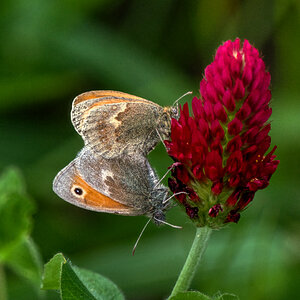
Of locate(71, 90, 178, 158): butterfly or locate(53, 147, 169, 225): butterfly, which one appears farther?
locate(71, 90, 178, 158): butterfly

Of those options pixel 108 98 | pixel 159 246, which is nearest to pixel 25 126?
pixel 159 246

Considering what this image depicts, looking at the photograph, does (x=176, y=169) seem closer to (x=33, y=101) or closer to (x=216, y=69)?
(x=216, y=69)

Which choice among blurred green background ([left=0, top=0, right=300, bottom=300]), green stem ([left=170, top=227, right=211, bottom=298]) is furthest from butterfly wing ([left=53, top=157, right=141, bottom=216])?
blurred green background ([left=0, top=0, right=300, bottom=300])

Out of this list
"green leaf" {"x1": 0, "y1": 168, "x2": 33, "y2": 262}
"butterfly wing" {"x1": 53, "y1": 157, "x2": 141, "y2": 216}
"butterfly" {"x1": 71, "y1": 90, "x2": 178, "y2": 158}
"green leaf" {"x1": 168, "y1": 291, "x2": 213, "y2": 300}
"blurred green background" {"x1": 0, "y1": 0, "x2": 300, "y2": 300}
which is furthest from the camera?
"blurred green background" {"x1": 0, "y1": 0, "x2": 300, "y2": 300}

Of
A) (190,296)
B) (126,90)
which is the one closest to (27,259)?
(190,296)

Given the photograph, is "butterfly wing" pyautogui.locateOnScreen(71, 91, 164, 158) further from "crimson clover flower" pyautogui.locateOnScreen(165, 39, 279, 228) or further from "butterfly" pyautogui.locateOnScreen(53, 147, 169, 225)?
"crimson clover flower" pyautogui.locateOnScreen(165, 39, 279, 228)

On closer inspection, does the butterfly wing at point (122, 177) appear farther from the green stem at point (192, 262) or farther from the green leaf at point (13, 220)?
the green leaf at point (13, 220)
